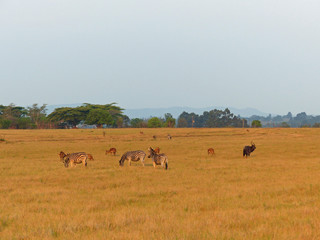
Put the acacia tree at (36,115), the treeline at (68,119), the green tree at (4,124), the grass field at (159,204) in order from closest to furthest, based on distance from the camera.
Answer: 1. the grass field at (159,204)
2. the green tree at (4,124)
3. the treeline at (68,119)
4. the acacia tree at (36,115)

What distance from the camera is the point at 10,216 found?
10.4 meters

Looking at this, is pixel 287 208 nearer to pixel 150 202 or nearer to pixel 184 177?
pixel 150 202

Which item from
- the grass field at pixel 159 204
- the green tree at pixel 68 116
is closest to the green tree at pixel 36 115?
the green tree at pixel 68 116

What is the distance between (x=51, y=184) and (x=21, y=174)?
13.5ft

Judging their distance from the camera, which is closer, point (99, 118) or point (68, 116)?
point (99, 118)

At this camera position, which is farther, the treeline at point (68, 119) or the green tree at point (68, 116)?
the green tree at point (68, 116)

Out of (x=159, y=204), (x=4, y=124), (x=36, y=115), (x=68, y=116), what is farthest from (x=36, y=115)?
(x=159, y=204)

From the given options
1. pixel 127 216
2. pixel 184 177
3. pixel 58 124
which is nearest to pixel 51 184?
pixel 184 177

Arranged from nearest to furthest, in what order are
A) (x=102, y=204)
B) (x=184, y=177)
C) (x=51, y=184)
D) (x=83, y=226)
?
(x=83, y=226)
(x=102, y=204)
(x=51, y=184)
(x=184, y=177)

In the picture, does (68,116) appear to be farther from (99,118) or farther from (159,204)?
(159,204)

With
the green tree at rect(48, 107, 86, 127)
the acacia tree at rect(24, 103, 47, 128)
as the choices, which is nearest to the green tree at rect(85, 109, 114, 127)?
the green tree at rect(48, 107, 86, 127)

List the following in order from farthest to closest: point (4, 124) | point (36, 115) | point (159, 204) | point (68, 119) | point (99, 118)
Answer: point (36, 115), point (68, 119), point (99, 118), point (4, 124), point (159, 204)

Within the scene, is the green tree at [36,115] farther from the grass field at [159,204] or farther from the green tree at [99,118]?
the grass field at [159,204]

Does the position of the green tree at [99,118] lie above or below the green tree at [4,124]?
above
